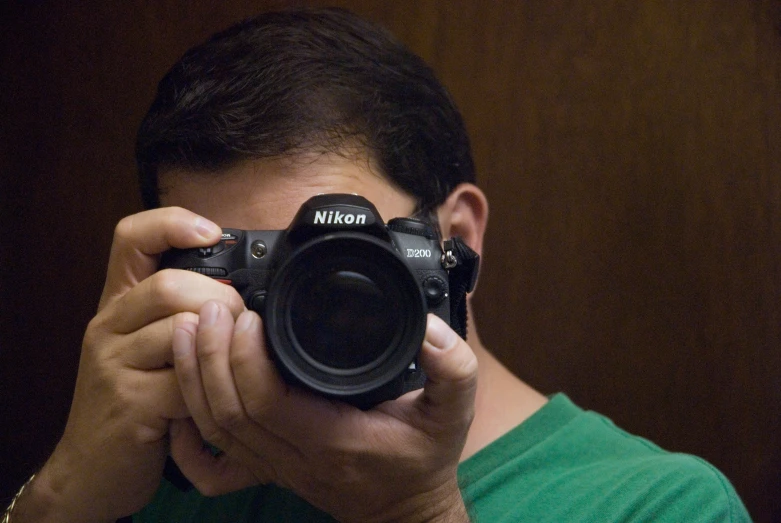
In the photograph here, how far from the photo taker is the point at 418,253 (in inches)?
19.1

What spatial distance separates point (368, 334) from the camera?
424 mm

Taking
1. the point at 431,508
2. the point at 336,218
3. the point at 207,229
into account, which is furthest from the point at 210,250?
the point at 431,508

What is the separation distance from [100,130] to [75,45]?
0.12 metres

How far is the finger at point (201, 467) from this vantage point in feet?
1.69

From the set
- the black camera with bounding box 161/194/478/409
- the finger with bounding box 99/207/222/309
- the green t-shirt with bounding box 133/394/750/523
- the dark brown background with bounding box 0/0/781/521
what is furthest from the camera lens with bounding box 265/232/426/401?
the dark brown background with bounding box 0/0/781/521

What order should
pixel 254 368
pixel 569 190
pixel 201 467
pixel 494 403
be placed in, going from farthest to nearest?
1. pixel 569 190
2. pixel 494 403
3. pixel 201 467
4. pixel 254 368

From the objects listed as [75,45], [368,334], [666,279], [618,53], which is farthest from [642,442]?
[75,45]

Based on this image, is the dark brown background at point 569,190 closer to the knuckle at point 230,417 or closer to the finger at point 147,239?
the finger at point 147,239

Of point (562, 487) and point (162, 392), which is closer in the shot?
point (162, 392)

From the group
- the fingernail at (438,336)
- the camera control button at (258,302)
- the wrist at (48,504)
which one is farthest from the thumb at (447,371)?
the wrist at (48,504)

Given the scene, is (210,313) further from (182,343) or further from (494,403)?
(494,403)

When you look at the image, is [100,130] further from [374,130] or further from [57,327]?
[374,130]

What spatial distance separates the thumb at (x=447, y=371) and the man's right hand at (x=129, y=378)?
14cm

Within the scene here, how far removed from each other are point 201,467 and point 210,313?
0.17 meters
